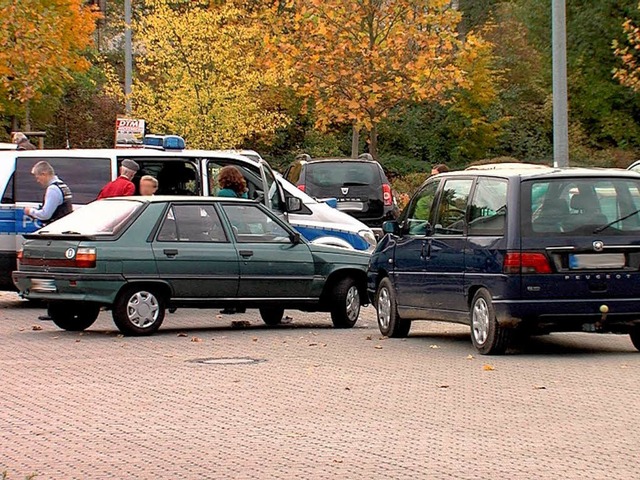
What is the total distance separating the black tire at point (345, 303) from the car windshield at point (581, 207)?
4.50m

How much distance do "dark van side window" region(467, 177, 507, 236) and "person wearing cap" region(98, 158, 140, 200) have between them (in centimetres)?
563

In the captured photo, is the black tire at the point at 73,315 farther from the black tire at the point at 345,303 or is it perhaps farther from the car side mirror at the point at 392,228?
the car side mirror at the point at 392,228

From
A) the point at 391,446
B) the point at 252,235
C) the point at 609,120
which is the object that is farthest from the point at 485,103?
the point at 391,446

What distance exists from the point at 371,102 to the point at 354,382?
967 inches

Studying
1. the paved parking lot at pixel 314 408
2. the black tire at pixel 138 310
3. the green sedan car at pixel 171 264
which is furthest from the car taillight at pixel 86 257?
the paved parking lot at pixel 314 408

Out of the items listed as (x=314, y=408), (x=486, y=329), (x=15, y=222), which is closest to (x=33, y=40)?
(x=15, y=222)

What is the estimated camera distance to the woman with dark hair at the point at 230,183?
19391mm

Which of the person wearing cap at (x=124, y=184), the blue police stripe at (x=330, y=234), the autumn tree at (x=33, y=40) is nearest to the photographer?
the person wearing cap at (x=124, y=184)

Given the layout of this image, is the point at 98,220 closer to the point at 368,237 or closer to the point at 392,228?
the point at 392,228

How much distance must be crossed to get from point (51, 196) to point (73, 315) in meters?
1.87

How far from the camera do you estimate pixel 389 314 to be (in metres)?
16.5

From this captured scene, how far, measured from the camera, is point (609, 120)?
6072 centimetres

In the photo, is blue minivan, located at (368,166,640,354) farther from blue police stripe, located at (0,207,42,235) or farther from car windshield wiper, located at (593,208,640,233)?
blue police stripe, located at (0,207,42,235)

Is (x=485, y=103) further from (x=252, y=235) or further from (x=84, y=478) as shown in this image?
(x=84, y=478)
